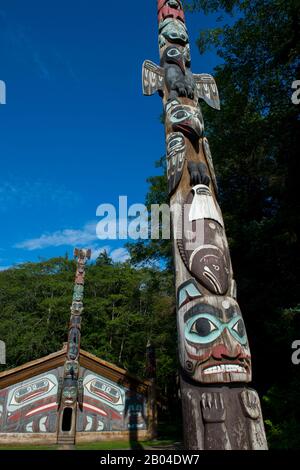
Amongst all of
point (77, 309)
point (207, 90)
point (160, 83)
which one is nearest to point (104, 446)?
point (77, 309)

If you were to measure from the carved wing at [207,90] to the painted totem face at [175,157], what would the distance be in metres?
2.46

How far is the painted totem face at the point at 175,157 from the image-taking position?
4734 mm

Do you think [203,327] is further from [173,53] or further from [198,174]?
[173,53]

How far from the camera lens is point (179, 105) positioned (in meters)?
5.52

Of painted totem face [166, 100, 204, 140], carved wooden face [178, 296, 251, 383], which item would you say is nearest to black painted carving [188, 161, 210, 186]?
painted totem face [166, 100, 204, 140]

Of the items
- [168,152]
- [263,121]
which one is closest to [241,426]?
[168,152]

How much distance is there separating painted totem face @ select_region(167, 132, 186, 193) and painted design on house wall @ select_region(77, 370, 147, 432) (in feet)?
30.6

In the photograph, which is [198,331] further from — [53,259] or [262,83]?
[53,259]

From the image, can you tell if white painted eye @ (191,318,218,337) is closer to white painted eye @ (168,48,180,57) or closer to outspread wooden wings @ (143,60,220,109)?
outspread wooden wings @ (143,60,220,109)

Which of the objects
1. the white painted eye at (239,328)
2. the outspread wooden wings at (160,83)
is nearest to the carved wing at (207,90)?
the outspread wooden wings at (160,83)

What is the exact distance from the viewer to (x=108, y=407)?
1154 centimetres

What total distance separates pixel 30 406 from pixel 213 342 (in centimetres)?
1007

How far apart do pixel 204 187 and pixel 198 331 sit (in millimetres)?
2087

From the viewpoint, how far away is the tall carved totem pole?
9.14ft
